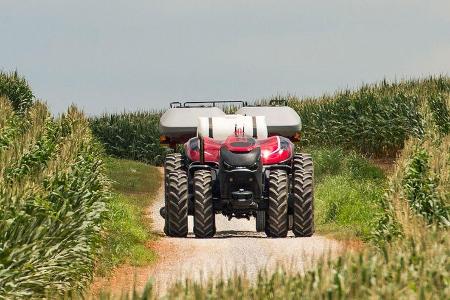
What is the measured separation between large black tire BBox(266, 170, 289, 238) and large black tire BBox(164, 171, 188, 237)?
1559 millimetres

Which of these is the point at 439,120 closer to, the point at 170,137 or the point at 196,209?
the point at 170,137

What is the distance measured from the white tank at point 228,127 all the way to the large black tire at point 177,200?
59.0 inches

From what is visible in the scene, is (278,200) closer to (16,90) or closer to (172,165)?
(172,165)

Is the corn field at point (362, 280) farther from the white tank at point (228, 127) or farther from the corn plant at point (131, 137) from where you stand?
the corn plant at point (131, 137)

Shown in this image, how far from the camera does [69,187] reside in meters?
18.7

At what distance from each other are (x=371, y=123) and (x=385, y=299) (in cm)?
4383

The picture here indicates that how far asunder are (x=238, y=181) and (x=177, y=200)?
4.15ft

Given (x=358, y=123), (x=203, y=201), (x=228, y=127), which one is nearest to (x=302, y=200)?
(x=203, y=201)

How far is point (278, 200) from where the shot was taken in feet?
65.5

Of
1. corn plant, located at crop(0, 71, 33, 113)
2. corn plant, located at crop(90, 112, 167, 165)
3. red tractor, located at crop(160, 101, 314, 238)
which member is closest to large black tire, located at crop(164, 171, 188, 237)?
red tractor, located at crop(160, 101, 314, 238)

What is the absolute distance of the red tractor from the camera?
19891 mm

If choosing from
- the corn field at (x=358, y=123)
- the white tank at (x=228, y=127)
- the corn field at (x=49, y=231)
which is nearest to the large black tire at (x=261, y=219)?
the white tank at (x=228, y=127)

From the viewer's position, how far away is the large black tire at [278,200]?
1994cm

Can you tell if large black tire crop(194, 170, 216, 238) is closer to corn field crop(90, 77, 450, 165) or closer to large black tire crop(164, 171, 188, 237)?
large black tire crop(164, 171, 188, 237)
